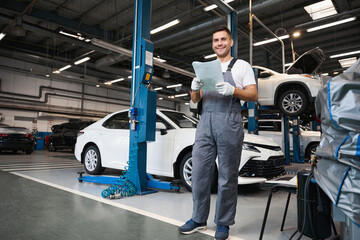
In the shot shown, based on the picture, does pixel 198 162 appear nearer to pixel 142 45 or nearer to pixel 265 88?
pixel 142 45

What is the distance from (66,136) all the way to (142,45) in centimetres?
977

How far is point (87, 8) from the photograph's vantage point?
9906mm


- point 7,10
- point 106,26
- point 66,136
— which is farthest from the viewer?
point 66,136

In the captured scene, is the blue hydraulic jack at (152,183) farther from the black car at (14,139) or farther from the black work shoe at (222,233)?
the black car at (14,139)

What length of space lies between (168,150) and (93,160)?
179cm

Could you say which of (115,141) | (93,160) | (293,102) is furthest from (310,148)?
(93,160)

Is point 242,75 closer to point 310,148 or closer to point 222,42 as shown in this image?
point 222,42

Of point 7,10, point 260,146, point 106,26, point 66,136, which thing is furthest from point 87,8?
point 260,146

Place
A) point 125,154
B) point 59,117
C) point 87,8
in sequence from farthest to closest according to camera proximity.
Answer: point 59,117
point 87,8
point 125,154

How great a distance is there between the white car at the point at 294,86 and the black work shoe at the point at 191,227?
15.5ft

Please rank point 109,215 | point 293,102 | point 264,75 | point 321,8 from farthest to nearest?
point 321,8, point 264,75, point 293,102, point 109,215

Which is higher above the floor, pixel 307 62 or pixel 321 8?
pixel 321 8

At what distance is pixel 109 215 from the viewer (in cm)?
255

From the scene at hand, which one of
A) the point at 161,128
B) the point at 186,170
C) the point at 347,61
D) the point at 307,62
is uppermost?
the point at 347,61
